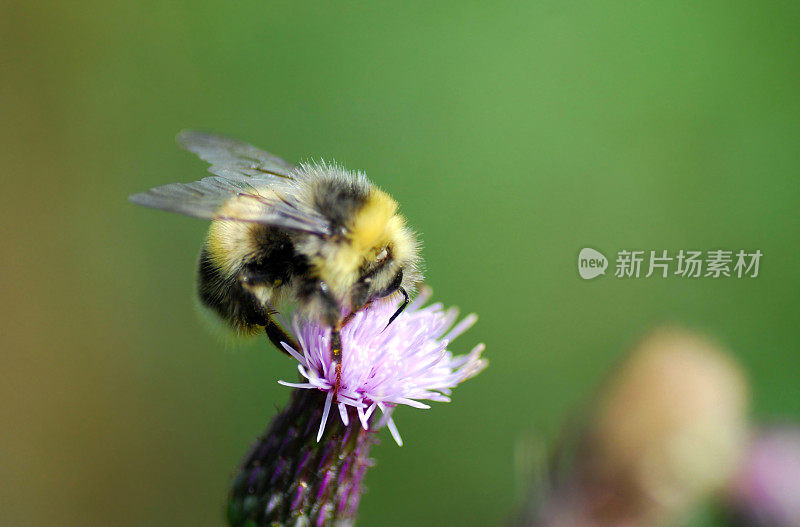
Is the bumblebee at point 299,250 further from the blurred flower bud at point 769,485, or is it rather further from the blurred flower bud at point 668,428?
the blurred flower bud at point 769,485

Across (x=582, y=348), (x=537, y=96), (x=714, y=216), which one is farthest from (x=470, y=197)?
(x=714, y=216)

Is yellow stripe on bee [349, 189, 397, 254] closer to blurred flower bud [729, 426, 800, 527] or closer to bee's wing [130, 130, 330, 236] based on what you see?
bee's wing [130, 130, 330, 236]

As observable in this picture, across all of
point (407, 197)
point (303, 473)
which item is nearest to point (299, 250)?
point (303, 473)
